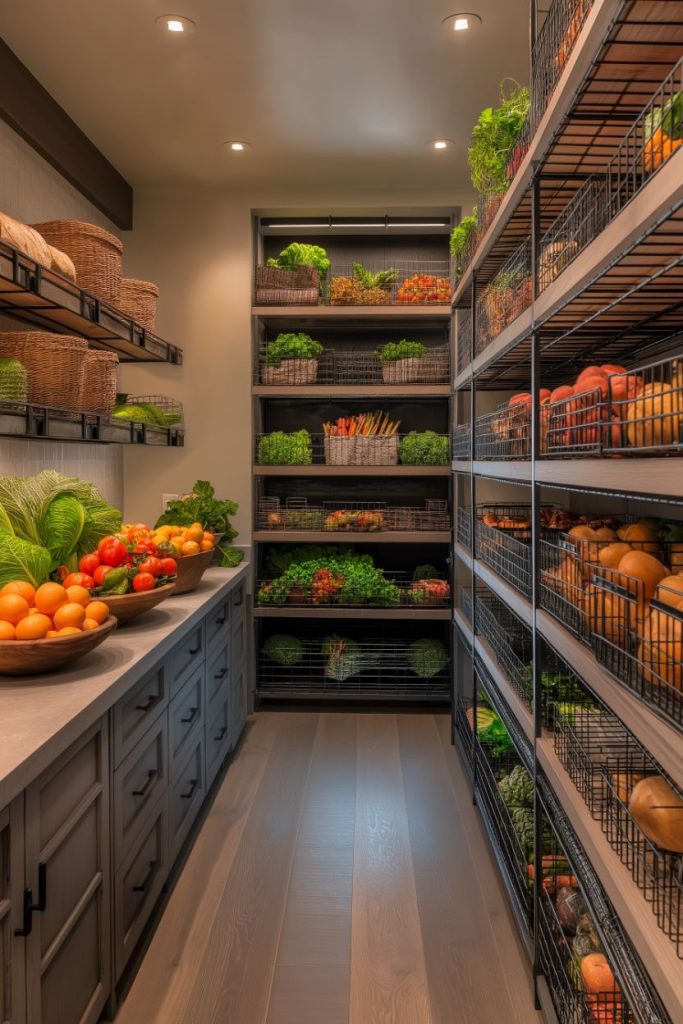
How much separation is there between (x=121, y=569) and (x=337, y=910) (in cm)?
134

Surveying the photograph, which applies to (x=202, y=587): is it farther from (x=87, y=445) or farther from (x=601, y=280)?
Result: (x=601, y=280)

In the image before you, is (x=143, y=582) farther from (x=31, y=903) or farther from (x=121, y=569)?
(x=31, y=903)

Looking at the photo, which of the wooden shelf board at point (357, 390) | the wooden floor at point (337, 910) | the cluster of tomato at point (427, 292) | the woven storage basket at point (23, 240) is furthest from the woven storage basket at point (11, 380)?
the cluster of tomato at point (427, 292)

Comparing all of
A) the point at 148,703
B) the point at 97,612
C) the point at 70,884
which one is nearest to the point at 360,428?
the point at 148,703

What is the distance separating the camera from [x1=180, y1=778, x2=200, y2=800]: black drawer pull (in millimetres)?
2762

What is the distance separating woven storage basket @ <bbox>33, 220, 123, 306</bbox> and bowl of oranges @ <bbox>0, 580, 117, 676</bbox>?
4.66ft

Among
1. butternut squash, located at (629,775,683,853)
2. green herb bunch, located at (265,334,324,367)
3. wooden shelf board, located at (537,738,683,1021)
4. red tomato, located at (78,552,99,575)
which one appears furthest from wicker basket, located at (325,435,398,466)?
butternut squash, located at (629,775,683,853)

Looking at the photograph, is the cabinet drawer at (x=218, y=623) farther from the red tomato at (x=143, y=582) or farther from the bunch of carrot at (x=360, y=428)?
the bunch of carrot at (x=360, y=428)

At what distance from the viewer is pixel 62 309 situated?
2.71 m

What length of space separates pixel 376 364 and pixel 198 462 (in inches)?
48.8

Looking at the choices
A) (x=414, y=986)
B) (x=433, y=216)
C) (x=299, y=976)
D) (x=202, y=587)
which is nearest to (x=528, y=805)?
(x=414, y=986)

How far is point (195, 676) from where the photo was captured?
2979 millimetres

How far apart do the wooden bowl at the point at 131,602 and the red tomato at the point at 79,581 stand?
0.18ft

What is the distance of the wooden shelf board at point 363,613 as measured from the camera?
4340 millimetres
